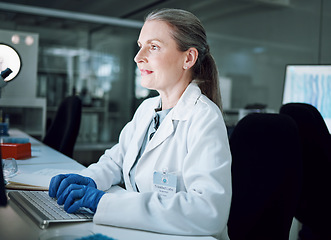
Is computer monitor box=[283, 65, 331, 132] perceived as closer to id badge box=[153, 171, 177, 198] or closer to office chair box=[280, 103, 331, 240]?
office chair box=[280, 103, 331, 240]

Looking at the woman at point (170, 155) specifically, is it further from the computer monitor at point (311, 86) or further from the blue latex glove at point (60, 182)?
the computer monitor at point (311, 86)

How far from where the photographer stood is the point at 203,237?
91cm

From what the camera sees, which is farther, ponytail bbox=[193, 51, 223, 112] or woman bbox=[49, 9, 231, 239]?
ponytail bbox=[193, 51, 223, 112]

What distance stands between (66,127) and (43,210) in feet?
5.58

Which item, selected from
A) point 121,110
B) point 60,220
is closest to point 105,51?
point 121,110

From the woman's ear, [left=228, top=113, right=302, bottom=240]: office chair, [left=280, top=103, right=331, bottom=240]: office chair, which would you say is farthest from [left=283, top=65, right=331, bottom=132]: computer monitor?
the woman's ear

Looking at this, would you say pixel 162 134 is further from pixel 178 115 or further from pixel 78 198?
pixel 78 198

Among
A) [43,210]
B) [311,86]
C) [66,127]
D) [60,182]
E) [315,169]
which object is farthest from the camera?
[311,86]

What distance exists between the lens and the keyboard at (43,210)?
3.02 ft

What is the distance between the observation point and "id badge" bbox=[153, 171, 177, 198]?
112 centimetres

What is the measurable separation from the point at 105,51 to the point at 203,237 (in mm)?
6401

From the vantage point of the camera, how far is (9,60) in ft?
4.77

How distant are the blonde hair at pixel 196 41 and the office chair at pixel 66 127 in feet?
4.43

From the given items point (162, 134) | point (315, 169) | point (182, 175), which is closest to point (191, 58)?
point (162, 134)
